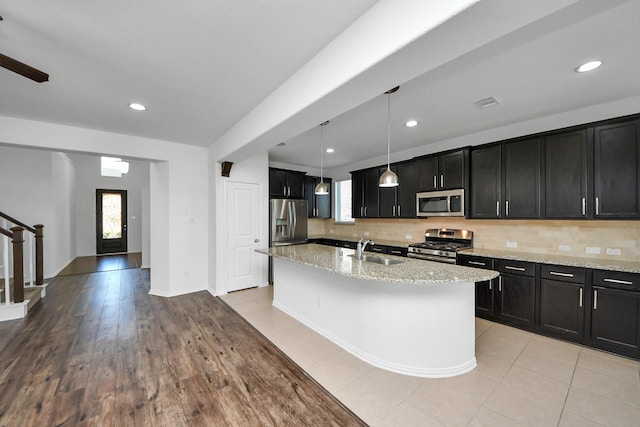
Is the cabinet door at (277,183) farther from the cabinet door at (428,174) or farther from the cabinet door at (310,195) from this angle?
the cabinet door at (428,174)

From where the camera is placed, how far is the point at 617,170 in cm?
263

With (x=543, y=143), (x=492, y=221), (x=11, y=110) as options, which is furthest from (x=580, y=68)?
(x=11, y=110)

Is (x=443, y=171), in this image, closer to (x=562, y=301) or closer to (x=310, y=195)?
(x=562, y=301)

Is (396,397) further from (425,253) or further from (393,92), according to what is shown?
(393,92)

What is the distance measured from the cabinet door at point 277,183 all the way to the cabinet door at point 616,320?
4687 millimetres

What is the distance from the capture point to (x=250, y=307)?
149 inches

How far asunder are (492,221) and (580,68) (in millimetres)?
2134

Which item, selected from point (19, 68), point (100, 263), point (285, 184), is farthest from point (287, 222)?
point (100, 263)

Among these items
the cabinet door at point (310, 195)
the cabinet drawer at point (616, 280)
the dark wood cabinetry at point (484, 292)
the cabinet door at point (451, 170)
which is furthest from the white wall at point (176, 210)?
the cabinet drawer at point (616, 280)

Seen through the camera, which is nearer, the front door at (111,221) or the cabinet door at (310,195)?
the cabinet door at (310,195)

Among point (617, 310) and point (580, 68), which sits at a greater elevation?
point (580, 68)

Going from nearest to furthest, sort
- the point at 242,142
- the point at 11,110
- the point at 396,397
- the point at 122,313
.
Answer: the point at 396,397 → the point at 11,110 → the point at 242,142 → the point at 122,313

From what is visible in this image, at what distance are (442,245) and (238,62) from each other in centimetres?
362

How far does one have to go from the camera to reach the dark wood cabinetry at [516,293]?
2977mm
